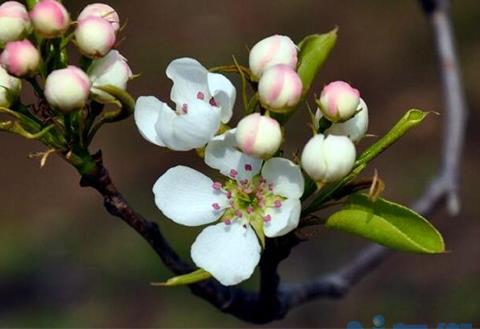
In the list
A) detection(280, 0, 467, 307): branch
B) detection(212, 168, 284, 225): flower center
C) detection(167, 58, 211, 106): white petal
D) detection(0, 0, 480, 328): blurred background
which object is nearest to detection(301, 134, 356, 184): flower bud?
detection(212, 168, 284, 225): flower center

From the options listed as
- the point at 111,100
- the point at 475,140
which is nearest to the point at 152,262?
the point at 475,140

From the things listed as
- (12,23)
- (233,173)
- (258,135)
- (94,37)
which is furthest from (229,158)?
(12,23)

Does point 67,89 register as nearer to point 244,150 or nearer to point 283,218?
point 244,150

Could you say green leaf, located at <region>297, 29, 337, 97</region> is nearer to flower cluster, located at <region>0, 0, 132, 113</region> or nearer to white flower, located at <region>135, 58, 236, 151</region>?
white flower, located at <region>135, 58, 236, 151</region>

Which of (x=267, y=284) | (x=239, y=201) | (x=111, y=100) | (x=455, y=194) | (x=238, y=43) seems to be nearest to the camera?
(x=111, y=100)

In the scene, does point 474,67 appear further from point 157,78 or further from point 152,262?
point 152,262

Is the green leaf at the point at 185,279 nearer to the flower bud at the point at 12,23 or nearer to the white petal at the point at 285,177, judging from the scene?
the white petal at the point at 285,177

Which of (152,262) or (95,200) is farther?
(95,200)
